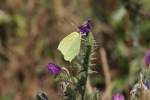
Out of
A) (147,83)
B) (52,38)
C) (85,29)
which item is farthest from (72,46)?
(52,38)

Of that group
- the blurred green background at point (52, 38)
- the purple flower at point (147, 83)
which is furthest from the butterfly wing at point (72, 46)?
the blurred green background at point (52, 38)

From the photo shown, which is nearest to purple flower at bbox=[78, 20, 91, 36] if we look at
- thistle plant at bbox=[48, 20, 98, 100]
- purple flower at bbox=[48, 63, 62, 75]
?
thistle plant at bbox=[48, 20, 98, 100]

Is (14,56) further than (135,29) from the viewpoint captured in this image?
Yes

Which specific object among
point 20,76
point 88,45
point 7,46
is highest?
point 7,46

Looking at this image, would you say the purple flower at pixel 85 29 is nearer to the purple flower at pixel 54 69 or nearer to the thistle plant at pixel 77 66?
the thistle plant at pixel 77 66

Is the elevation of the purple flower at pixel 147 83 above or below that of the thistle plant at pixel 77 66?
below

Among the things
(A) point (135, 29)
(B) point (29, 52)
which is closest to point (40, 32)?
(B) point (29, 52)

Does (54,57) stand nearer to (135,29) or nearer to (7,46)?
(7,46)
